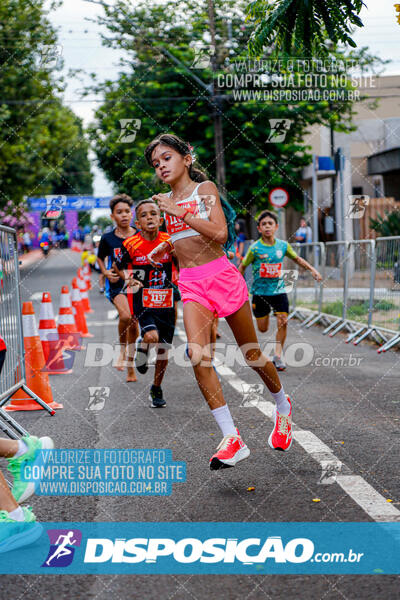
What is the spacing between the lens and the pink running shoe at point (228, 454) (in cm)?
477

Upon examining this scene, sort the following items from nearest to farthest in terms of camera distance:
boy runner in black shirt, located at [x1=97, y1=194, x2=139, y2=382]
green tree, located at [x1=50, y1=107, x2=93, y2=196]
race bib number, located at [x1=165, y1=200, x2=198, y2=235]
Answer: race bib number, located at [x1=165, y1=200, x2=198, y2=235] < boy runner in black shirt, located at [x1=97, y1=194, x2=139, y2=382] < green tree, located at [x1=50, y1=107, x2=93, y2=196]

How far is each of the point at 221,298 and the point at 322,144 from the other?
118 feet

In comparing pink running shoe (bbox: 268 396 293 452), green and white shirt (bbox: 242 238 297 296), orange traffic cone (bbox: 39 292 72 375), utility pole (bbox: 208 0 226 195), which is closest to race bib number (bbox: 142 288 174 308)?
orange traffic cone (bbox: 39 292 72 375)

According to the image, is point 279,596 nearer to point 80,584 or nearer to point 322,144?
point 80,584

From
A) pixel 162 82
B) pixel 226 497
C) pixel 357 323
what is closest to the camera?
pixel 226 497

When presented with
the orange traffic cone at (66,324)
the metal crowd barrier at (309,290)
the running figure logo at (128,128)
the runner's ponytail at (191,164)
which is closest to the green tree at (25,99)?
the running figure logo at (128,128)

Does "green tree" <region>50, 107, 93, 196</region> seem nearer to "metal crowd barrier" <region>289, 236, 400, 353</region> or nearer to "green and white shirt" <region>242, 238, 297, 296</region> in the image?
"metal crowd barrier" <region>289, 236, 400, 353</region>

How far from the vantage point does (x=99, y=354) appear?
11.5 metres

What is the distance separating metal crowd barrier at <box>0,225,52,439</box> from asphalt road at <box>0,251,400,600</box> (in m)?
0.36

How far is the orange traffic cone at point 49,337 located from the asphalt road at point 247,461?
0.28m

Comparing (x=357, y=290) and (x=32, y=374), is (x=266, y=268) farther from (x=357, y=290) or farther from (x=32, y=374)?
(x=357, y=290)

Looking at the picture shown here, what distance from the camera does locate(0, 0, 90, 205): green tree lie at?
31547 millimetres

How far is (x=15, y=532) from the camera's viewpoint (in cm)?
384

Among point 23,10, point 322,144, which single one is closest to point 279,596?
point 23,10
